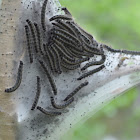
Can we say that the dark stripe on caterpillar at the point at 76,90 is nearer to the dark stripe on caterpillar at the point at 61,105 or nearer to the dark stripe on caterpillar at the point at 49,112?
the dark stripe on caterpillar at the point at 61,105

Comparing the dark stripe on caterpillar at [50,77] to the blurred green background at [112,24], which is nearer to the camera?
the dark stripe on caterpillar at [50,77]

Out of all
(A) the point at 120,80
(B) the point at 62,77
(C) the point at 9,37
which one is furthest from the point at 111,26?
(C) the point at 9,37

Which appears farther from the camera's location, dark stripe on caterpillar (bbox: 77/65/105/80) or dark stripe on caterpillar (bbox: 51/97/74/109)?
dark stripe on caterpillar (bbox: 77/65/105/80)

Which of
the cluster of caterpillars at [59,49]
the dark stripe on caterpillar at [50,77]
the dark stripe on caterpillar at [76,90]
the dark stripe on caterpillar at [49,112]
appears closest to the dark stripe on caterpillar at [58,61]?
the cluster of caterpillars at [59,49]

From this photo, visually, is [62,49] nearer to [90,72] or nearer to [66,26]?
[66,26]

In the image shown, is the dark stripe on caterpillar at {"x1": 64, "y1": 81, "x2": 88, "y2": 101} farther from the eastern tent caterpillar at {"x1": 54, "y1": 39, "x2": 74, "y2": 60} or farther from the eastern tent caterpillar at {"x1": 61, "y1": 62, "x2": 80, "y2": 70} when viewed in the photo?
→ the eastern tent caterpillar at {"x1": 54, "y1": 39, "x2": 74, "y2": 60}

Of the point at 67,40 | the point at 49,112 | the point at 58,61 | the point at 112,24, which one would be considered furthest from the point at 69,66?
the point at 112,24

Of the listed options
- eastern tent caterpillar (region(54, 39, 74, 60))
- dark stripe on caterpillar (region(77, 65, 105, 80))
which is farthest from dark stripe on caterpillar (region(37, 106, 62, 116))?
eastern tent caterpillar (region(54, 39, 74, 60))

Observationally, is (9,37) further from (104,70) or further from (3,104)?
(104,70)
